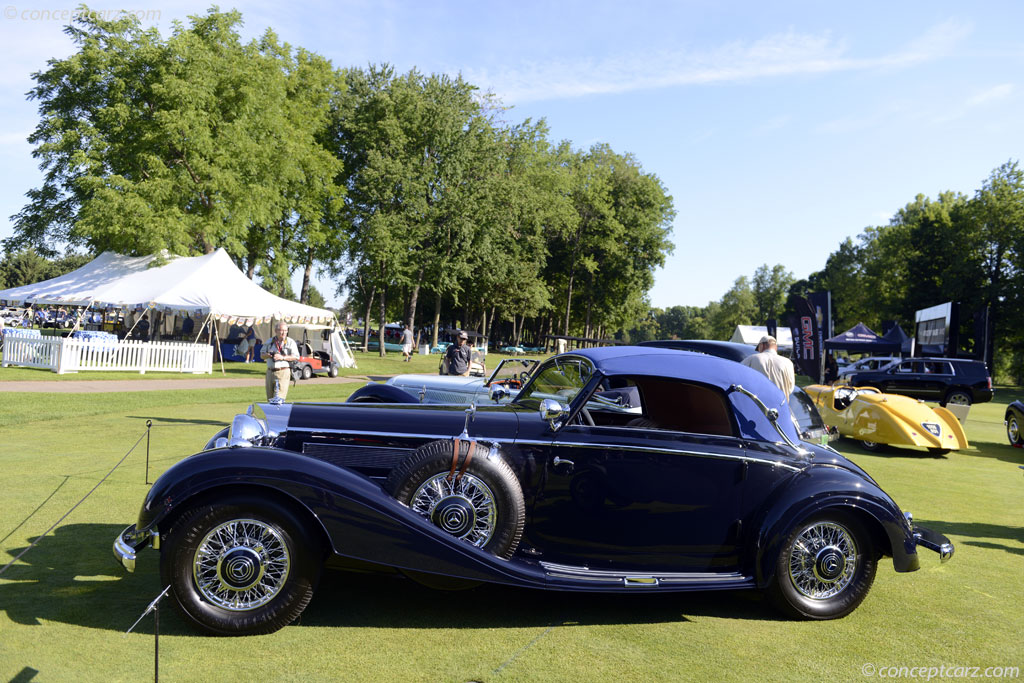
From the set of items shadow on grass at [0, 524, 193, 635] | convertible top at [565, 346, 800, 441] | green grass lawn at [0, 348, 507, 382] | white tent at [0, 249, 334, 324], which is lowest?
shadow on grass at [0, 524, 193, 635]

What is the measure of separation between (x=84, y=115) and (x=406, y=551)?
3421 centimetres

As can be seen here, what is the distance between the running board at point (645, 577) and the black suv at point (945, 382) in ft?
71.4

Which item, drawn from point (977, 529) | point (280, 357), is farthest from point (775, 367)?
point (280, 357)

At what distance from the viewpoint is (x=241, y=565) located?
12.5 feet

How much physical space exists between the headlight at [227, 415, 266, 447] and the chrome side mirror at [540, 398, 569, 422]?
6.00ft

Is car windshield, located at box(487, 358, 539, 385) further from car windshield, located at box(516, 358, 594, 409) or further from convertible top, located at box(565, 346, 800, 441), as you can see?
convertible top, located at box(565, 346, 800, 441)

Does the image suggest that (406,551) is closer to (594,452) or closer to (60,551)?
(594,452)

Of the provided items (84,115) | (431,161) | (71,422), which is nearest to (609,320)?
(431,161)

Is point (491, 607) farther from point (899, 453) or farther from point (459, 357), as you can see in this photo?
point (899, 453)

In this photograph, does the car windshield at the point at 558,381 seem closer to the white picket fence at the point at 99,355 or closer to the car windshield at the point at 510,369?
the car windshield at the point at 510,369

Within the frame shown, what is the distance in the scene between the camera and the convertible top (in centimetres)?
465

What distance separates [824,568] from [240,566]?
11.8 ft

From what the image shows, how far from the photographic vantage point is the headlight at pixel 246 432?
14.6ft

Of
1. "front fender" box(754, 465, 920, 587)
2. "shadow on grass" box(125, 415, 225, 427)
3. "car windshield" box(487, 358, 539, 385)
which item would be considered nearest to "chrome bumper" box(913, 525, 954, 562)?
"front fender" box(754, 465, 920, 587)
